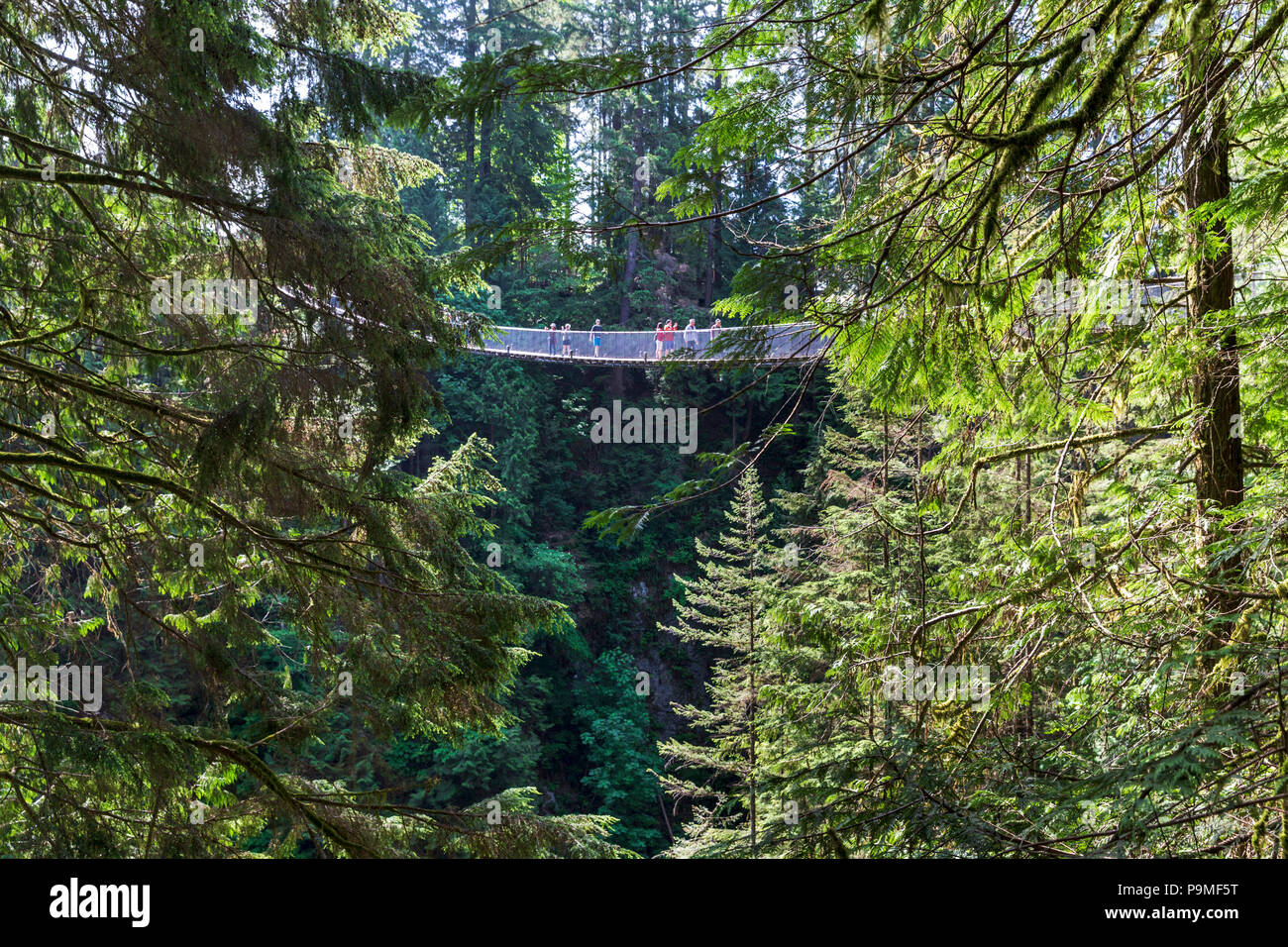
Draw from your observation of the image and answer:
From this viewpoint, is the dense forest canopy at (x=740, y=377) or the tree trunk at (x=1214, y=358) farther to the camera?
the tree trunk at (x=1214, y=358)

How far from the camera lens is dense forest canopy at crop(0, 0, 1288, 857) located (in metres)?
2.53

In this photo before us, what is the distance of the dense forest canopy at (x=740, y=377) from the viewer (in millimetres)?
2533

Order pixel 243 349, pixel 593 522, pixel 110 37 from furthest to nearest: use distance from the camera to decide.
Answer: pixel 243 349 → pixel 110 37 → pixel 593 522

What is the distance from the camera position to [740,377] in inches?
151

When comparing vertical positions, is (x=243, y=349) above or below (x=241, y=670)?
above

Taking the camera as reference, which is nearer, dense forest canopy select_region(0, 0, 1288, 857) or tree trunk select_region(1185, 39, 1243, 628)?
dense forest canopy select_region(0, 0, 1288, 857)

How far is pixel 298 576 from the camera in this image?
4.57 metres

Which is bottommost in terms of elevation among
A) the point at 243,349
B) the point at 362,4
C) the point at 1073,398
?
the point at 1073,398

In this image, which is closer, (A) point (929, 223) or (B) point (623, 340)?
(A) point (929, 223)

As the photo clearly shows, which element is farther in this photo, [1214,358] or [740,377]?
[740,377]

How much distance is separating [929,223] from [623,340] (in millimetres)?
14902
